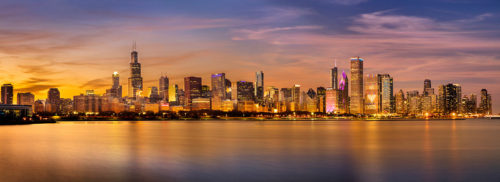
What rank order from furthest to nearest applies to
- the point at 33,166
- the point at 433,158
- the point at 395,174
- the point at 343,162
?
1. the point at 433,158
2. the point at 343,162
3. the point at 33,166
4. the point at 395,174

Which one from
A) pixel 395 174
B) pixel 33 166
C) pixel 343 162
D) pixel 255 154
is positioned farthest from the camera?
pixel 255 154

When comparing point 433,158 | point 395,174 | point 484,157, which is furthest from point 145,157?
point 484,157

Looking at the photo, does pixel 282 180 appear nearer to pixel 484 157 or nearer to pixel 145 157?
pixel 145 157

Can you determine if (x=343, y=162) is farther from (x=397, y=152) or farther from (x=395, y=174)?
(x=397, y=152)

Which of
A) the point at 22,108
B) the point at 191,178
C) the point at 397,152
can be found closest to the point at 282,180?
the point at 191,178

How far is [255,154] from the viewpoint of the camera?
46.5 meters

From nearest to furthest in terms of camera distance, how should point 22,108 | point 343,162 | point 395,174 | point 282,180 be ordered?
1. point 282,180
2. point 395,174
3. point 343,162
4. point 22,108

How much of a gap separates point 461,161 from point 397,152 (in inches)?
340

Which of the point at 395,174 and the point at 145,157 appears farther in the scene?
the point at 145,157

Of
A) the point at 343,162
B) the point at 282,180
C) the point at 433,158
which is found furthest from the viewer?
the point at 433,158

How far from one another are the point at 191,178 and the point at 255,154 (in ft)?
55.3

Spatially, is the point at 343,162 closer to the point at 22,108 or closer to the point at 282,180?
the point at 282,180

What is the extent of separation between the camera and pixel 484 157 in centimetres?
4416

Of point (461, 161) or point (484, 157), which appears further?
point (484, 157)
